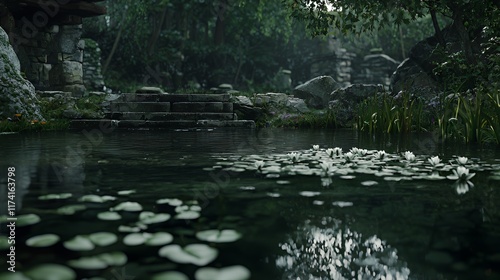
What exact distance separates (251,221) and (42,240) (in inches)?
34.1

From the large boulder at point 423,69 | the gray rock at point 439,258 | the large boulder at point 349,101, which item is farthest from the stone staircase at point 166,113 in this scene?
the gray rock at point 439,258

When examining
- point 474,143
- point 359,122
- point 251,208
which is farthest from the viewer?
point 359,122

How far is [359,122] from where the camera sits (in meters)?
8.94

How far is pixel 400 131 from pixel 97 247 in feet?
23.3

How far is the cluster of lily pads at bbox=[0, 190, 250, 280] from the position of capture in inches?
57.0

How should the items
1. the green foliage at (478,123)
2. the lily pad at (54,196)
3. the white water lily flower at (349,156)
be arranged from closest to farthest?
the lily pad at (54,196), the white water lily flower at (349,156), the green foliage at (478,123)

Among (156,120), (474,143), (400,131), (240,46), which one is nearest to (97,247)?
(474,143)

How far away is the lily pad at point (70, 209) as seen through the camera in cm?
222

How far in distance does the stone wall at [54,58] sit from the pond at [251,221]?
9578mm

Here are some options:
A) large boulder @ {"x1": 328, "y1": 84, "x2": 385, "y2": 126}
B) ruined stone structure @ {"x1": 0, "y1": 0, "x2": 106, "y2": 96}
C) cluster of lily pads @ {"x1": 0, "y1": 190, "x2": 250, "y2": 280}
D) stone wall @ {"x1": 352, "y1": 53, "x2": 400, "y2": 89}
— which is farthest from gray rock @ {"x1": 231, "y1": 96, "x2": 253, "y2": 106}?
stone wall @ {"x1": 352, "y1": 53, "x2": 400, "y2": 89}

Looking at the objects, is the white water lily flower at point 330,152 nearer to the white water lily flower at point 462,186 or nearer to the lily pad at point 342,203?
the white water lily flower at point 462,186

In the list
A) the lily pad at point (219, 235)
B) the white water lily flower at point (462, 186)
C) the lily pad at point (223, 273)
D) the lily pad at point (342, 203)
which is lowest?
the lily pad at point (223, 273)

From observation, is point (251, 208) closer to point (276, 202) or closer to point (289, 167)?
point (276, 202)

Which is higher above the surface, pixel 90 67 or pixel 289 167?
pixel 90 67
